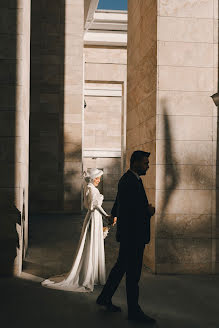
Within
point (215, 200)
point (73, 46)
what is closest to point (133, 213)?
point (215, 200)

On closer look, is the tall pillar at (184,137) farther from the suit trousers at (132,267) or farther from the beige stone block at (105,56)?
the beige stone block at (105,56)

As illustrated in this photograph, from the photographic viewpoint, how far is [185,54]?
7.28 m

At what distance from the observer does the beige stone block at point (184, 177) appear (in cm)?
713

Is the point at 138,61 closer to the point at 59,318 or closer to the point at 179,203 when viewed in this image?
the point at 179,203

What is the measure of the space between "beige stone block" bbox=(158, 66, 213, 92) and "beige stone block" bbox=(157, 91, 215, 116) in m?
0.10

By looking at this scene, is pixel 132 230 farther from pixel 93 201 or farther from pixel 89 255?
pixel 89 255

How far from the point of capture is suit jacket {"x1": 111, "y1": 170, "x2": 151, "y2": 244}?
16.1ft

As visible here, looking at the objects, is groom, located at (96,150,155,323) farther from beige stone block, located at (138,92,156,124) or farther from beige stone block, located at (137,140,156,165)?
beige stone block, located at (138,92,156,124)

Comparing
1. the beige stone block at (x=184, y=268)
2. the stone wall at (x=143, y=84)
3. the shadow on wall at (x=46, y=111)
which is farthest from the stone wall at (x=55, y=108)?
the beige stone block at (x=184, y=268)

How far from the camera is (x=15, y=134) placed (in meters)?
6.96

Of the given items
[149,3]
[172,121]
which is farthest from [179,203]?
[149,3]

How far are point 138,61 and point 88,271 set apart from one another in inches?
184

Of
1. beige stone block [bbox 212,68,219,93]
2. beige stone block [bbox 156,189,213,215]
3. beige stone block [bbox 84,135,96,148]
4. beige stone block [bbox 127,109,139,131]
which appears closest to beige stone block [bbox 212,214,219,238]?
beige stone block [bbox 156,189,213,215]

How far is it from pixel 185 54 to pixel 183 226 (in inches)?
130
